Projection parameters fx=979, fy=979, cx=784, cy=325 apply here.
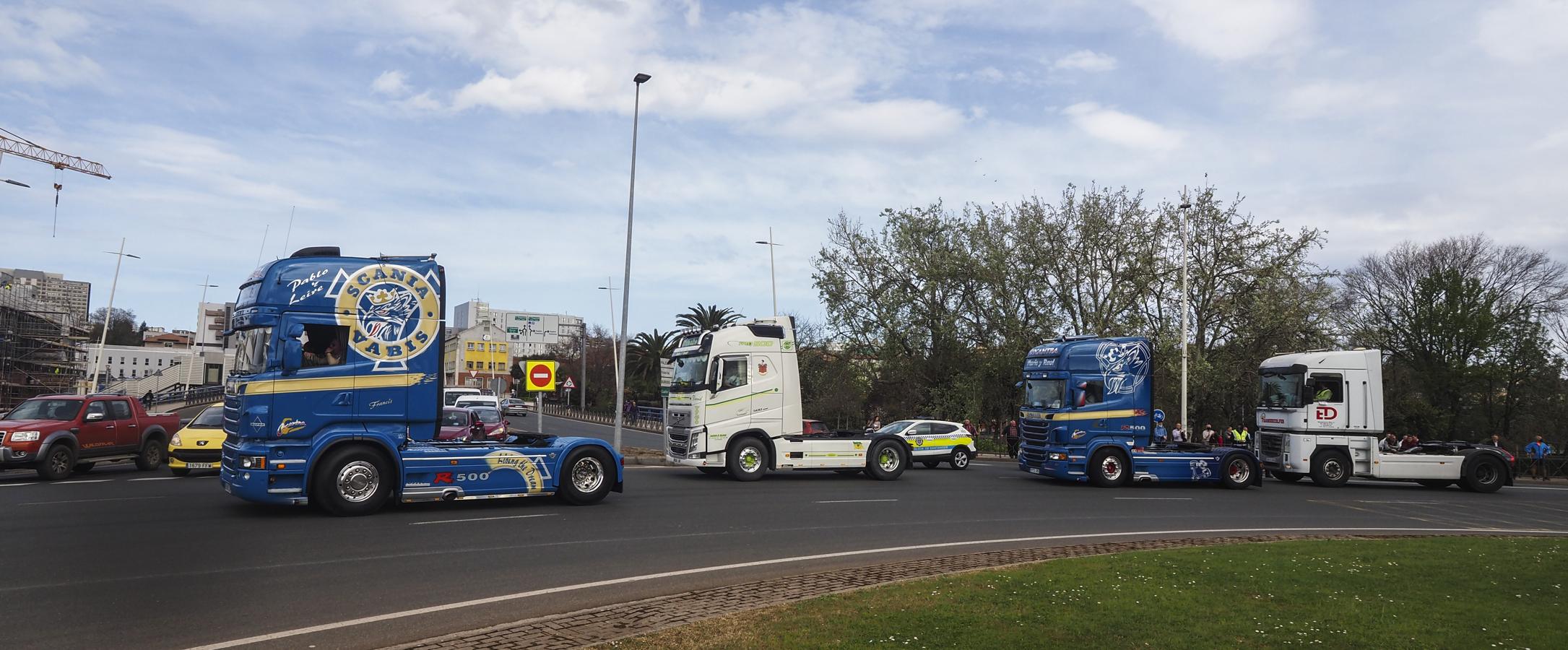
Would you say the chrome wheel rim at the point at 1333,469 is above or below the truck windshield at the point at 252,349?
below

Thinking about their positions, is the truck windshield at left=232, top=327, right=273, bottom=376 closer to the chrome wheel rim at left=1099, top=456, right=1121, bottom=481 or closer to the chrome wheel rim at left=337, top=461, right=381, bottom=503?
the chrome wheel rim at left=337, top=461, right=381, bottom=503

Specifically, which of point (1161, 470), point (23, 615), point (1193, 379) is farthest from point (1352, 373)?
point (23, 615)

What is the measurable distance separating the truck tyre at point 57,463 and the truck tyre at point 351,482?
828cm

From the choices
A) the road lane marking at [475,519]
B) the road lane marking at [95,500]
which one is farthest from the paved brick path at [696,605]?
the road lane marking at [95,500]

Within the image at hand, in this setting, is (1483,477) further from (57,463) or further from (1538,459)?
(57,463)

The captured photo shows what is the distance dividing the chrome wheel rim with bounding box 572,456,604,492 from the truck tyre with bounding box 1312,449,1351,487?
58.2 feet

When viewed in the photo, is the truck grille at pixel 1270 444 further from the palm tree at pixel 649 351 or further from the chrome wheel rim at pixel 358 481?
the palm tree at pixel 649 351

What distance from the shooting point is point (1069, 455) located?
72.5 feet

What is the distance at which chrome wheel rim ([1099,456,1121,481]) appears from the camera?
22.2m

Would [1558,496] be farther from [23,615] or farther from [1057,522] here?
[23,615]

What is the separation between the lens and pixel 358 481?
13.8 m

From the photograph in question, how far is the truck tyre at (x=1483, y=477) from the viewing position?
24.2m

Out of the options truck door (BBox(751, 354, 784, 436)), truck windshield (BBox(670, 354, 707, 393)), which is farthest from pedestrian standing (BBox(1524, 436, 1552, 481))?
truck windshield (BBox(670, 354, 707, 393))

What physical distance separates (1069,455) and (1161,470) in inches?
88.2
